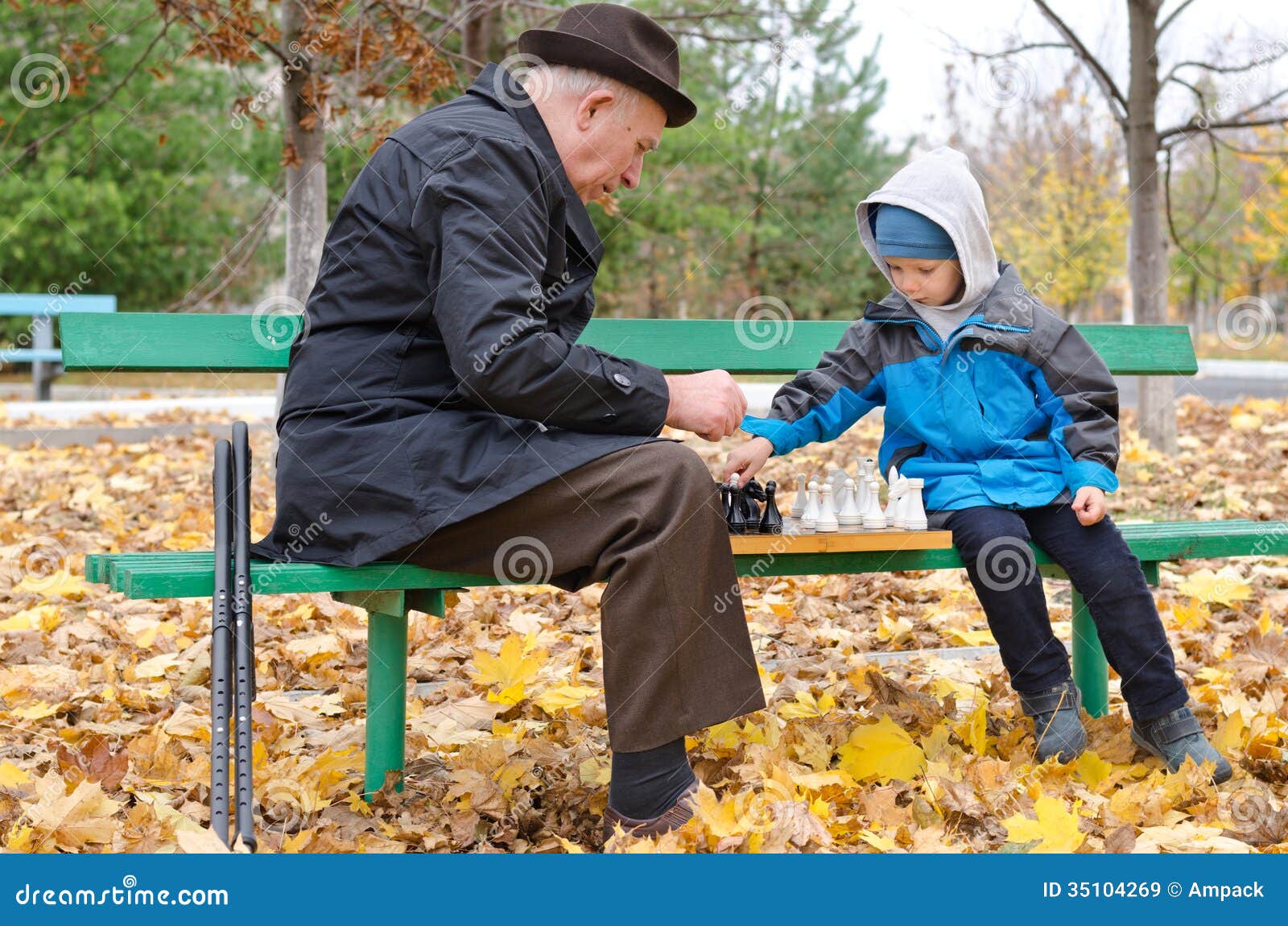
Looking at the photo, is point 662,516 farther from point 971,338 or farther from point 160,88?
point 160,88

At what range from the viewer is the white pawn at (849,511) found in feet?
9.47

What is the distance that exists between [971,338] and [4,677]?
2581mm

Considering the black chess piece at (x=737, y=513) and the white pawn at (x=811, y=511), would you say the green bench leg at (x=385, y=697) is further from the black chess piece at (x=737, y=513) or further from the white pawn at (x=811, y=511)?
the white pawn at (x=811, y=511)

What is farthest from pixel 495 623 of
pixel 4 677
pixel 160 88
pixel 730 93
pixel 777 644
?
pixel 160 88

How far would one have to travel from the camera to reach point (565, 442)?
2484 mm

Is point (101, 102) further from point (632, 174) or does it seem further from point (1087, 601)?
point (1087, 601)

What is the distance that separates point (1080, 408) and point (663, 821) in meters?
1.35

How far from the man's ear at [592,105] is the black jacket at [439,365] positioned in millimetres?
82

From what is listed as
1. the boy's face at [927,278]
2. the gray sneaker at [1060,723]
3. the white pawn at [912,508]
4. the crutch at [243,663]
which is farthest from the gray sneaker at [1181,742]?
the crutch at [243,663]


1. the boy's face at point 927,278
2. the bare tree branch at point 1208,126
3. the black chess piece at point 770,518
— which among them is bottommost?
the black chess piece at point 770,518

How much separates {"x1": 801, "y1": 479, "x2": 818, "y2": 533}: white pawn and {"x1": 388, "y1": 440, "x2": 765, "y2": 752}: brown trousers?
1.43ft

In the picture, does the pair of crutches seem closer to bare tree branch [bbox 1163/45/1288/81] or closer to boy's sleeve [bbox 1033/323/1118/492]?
boy's sleeve [bbox 1033/323/1118/492]

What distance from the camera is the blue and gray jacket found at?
2996mm

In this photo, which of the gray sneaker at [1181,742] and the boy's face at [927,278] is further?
the boy's face at [927,278]
